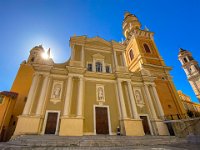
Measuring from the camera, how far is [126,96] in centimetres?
1456

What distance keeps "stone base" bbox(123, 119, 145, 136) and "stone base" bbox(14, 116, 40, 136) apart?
25.5ft

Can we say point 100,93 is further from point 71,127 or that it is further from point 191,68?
point 191,68

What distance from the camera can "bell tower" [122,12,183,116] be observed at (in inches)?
647

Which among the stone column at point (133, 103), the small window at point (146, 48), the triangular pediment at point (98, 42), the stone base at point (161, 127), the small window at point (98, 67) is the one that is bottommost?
the stone base at point (161, 127)

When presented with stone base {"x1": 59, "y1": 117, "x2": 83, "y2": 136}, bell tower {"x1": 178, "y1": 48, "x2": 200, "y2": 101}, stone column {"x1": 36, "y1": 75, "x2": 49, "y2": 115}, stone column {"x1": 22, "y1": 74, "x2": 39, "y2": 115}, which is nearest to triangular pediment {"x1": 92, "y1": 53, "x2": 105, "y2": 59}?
stone column {"x1": 36, "y1": 75, "x2": 49, "y2": 115}

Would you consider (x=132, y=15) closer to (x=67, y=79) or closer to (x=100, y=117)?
(x=67, y=79)

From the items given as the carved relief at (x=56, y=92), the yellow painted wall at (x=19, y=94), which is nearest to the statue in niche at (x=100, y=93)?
the carved relief at (x=56, y=92)

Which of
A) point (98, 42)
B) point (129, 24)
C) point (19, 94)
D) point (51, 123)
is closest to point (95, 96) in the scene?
point (51, 123)

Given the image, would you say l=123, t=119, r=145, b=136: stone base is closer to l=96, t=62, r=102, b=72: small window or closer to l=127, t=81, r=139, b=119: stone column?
l=127, t=81, r=139, b=119: stone column

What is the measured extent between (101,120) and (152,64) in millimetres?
12162

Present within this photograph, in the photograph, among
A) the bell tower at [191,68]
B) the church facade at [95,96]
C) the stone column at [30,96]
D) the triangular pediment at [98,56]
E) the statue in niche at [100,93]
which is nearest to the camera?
the stone column at [30,96]

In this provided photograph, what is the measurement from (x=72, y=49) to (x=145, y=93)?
10.7 metres

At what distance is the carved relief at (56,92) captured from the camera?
12587 mm

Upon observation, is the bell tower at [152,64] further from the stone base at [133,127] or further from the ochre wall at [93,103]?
the ochre wall at [93,103]
